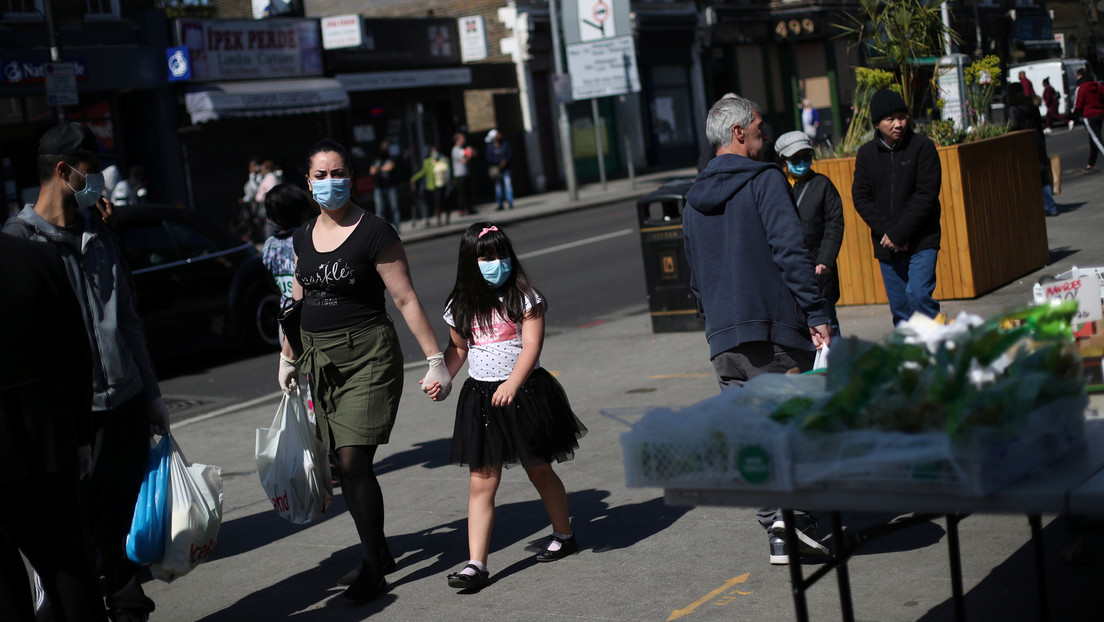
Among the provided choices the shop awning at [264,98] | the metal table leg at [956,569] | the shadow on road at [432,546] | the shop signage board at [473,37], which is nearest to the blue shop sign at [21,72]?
the shop awning at [264,98]

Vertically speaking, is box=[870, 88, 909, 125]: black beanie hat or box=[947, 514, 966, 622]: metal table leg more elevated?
box=[870, 88, 909, 125]: black beanie hat

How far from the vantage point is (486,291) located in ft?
16.8

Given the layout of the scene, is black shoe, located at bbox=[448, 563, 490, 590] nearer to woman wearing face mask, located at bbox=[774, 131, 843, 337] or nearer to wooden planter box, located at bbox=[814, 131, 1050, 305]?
woman wearing face mask, located at bbox=[774, 131, 843, 337]

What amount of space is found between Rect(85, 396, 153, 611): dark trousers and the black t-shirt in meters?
0.84

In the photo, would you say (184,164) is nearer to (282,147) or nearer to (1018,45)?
(282,147)

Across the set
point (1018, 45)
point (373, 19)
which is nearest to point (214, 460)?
point (373, 19)

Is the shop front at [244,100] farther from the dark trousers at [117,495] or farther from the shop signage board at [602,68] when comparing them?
the dark trousers at [117,495]

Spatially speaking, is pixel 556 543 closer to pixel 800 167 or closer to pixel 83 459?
pixel 83 459

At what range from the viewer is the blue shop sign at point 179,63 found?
79.1 ft

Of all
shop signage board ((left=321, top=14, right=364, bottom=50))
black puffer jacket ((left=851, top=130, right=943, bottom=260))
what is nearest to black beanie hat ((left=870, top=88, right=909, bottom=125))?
black puffer jacket ((left=851, top=130, right=943, bottom=260))

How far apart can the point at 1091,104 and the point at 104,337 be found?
17719 mm

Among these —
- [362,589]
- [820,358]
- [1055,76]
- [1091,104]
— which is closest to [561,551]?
[362,589]

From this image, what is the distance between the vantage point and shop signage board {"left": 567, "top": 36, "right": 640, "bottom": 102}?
96.4 ft

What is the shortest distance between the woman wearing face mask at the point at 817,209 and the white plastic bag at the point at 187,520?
3.47 meters
